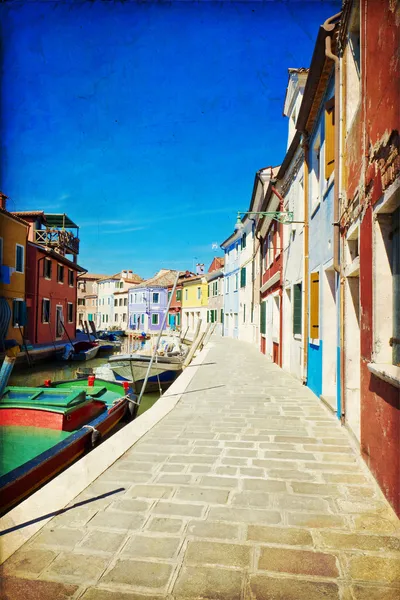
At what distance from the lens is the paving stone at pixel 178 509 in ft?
9.84

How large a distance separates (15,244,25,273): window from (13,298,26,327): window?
164cm

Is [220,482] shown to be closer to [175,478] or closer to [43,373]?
[175,478]

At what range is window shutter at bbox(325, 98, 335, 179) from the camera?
22.0ft

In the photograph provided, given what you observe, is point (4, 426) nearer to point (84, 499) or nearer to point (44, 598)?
point (84, 499)

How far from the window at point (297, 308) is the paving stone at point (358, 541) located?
22.7ft

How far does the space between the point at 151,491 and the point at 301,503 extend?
123 centimetres

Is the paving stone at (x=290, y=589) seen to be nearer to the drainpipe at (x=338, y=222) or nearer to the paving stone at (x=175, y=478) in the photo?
the paving stone at (x=175, y=478)

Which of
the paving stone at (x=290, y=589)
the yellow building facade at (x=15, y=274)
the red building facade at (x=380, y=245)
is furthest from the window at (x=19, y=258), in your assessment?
the paving stone at (x=290, y=589)

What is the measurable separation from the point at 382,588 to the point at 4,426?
6.96m

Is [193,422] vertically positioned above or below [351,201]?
below

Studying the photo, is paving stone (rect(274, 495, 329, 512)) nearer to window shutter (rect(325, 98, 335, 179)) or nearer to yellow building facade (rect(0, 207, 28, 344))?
window shutter (rect(325, 98, 335, 179))

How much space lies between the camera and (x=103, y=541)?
261 centimetres

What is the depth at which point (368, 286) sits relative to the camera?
3.84 m

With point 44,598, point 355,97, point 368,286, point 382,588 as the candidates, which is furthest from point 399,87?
point 44,598
